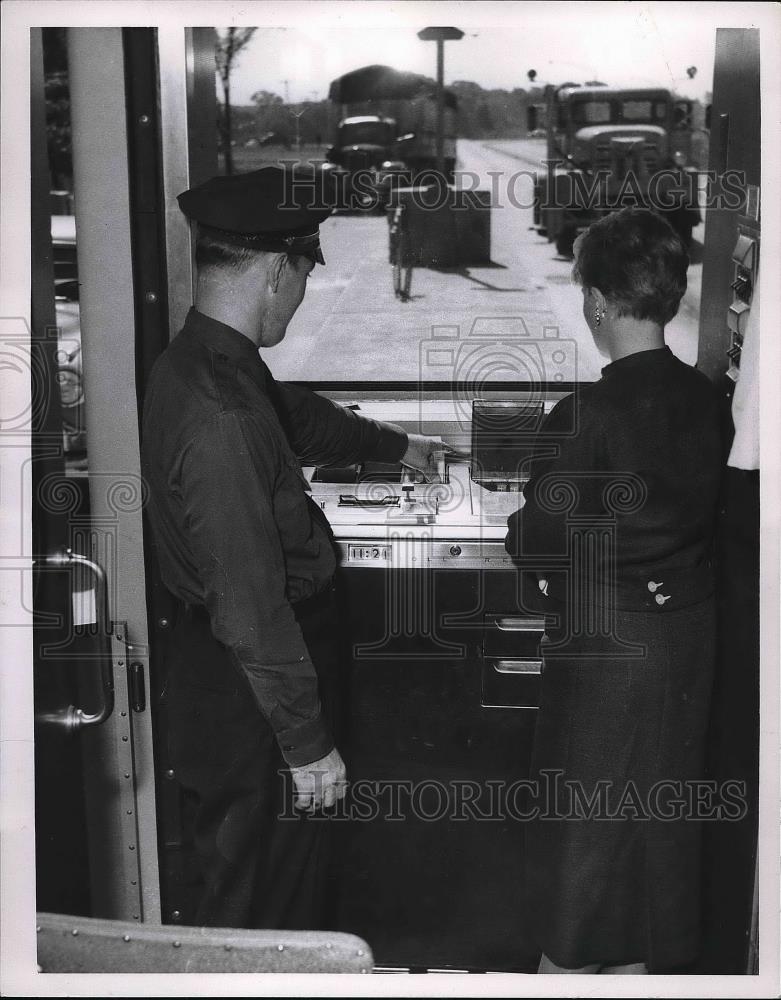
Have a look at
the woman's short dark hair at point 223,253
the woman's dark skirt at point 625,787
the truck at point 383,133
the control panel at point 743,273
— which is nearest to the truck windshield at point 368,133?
the truck at point 383,133

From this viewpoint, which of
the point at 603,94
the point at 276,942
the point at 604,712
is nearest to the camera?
the point at 276,942

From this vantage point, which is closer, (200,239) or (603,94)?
(200,239)

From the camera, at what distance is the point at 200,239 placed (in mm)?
2141

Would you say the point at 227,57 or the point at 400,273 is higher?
the point at 227,57

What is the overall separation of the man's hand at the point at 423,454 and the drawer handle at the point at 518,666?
459mm

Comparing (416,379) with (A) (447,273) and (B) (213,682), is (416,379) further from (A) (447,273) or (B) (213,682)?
(B) (213,682)

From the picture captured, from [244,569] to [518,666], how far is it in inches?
29.9

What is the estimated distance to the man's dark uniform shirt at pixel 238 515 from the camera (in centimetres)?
201

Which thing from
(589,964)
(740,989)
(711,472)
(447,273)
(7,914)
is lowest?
(589,964)

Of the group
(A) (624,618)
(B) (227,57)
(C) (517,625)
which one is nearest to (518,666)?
(C) (517,625)

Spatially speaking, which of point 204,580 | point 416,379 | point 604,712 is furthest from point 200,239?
point 604,712

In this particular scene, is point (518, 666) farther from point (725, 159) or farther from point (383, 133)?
point (383, 133)

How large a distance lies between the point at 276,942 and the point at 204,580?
0.63 meters

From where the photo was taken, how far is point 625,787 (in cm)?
233
